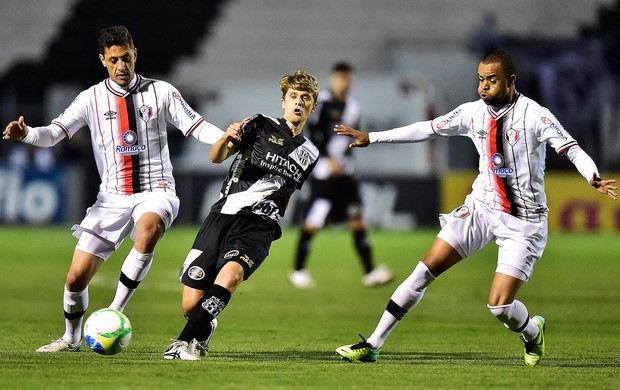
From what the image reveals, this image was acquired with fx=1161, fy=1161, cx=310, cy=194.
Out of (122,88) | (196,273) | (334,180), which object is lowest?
(196,273)

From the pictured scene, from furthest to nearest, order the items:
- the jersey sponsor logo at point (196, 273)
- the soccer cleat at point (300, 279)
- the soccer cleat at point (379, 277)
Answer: the soccer cleat at point (300, 279) < the soccer cleat at point (379, 277) < the jersey sponsor logo at point (196, 273)

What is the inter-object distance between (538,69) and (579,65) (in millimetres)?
1237

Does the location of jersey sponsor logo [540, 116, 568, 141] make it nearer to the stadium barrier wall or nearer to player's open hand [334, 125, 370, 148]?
player's open hand [334, 125, 370, 148]

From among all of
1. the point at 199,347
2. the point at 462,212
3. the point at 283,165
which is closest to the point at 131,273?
the point at 199,347

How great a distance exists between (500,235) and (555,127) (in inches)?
32.2

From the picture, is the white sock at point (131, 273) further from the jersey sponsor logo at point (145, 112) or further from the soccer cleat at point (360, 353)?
the soccer cleat at point (360, 353)

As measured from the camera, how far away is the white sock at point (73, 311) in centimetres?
788

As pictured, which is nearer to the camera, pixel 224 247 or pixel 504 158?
pixel 224 247

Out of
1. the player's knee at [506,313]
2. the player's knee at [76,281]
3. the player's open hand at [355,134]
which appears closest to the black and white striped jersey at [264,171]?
the player's open hand at [355,134]

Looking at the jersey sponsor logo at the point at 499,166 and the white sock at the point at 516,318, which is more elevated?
the jersey sponsor logo at the point at 499,166

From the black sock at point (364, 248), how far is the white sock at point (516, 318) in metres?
5.96

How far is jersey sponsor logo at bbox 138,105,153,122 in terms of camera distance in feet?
26.1

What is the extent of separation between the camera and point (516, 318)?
7.57m

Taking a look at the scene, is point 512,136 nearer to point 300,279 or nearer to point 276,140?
point 276,140
